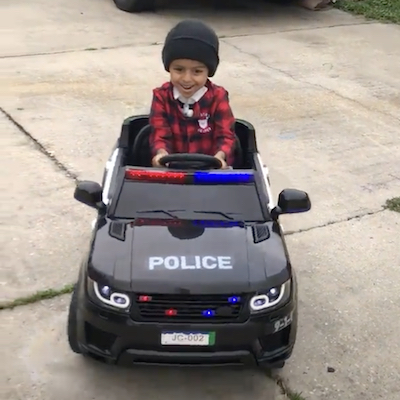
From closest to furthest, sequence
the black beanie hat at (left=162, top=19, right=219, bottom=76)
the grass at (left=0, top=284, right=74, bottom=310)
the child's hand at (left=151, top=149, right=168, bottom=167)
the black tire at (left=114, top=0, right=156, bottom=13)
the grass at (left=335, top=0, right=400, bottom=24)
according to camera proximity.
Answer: the child's hand at (left=151, top=149, right=168, bottom=167)
the black beanie hat at (left=162, top=19, right=219, bottom=76)
the grass at (left=0, top=284, right=74, bottom=310)
the black tire at (left=114, top=0, right=156, bottom=13)
the grass at (left=335, top=0, right=400, bottom=24)

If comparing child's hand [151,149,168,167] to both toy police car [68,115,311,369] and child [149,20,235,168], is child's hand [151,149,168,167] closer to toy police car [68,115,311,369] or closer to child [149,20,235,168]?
child [149,20,235,168]

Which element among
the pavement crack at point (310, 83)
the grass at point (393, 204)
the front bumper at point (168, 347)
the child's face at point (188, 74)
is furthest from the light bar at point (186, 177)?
the pavement crack at point (310, 83)

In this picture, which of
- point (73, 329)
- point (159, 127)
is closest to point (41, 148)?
point (159, 127)

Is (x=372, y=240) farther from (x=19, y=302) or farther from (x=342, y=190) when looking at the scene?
(x=19, y=302)

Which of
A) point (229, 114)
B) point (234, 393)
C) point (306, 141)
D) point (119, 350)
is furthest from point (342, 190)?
point (119, 350)

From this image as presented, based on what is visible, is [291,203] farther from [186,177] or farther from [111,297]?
[111,297]

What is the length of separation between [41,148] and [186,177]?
268cm

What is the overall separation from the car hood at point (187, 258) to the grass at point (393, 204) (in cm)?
218

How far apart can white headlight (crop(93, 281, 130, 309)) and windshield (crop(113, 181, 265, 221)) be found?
53cm

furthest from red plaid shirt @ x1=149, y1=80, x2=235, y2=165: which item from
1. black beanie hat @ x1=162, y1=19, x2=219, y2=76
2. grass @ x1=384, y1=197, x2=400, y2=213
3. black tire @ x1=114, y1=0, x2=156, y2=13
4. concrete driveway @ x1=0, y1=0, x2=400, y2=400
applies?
black tire @ x1=114, y1=0, x2=156, y2=13

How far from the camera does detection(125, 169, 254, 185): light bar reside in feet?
11.8

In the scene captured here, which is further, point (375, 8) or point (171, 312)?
point (375, 8)

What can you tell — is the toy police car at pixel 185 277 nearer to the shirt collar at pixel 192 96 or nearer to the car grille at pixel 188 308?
the car grille at pixel 188 308

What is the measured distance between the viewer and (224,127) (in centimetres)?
414
